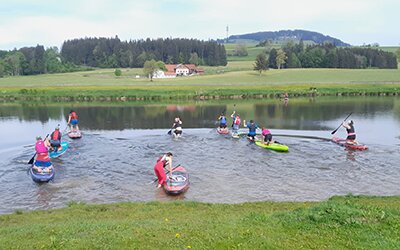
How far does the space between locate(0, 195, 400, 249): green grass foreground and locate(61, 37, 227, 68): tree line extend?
14998 centimetres

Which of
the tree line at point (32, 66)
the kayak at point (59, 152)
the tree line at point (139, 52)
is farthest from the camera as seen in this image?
the tree line at point (139, 52)

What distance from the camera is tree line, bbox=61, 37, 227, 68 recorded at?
16388 cm

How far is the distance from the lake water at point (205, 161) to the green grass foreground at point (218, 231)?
5613mm

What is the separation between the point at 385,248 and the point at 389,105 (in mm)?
56251

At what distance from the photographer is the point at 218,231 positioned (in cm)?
1089

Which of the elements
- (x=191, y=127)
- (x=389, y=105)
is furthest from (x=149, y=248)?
(x=389, y=105)

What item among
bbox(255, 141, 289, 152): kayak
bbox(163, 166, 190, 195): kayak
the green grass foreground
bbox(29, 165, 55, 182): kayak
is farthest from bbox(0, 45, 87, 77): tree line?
the green grass foreground

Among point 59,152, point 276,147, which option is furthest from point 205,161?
point 59,152

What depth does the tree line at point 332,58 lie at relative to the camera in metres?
140

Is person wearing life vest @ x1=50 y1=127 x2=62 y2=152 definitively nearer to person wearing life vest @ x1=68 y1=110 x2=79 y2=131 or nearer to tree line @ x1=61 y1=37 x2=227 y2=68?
person wearing life vest @ x1=68 y1=110 x2=79 y2=131

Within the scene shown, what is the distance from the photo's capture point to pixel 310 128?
3978cm

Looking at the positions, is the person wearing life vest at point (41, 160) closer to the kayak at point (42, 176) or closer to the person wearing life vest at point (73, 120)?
the kayak at point (42, 176)

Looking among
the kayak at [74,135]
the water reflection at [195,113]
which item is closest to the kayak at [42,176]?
the kayak at [74,135]

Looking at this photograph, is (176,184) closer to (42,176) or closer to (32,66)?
(42,176)
